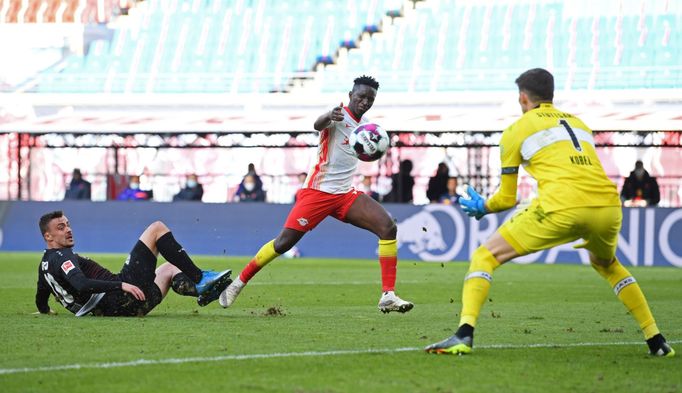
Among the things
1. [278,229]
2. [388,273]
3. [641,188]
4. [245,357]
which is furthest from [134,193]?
[245,357]

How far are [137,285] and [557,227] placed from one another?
12.8 ft

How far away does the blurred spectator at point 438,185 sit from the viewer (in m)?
25.1

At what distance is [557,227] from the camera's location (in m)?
7.35

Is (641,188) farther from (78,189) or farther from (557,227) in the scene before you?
(557,227)

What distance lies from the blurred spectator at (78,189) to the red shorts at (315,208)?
56.9 feet

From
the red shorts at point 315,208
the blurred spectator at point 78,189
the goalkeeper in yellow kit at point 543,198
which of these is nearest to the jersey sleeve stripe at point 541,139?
the goalkeeper in yellow kit at point 543,198

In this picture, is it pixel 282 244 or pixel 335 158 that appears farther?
pixel 335 158

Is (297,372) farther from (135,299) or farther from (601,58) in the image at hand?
(601,58)

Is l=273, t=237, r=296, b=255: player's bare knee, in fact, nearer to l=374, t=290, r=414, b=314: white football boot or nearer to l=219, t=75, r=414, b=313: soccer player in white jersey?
l=219, t=75, r=414, b=313: soccer player in white jersey

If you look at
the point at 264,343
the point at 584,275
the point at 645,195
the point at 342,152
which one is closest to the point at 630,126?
the point at 645,195

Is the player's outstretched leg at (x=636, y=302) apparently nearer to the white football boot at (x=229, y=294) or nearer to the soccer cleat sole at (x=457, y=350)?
the soccer cleat sole at (x=457, y=350)

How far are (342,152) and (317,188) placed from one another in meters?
0.40

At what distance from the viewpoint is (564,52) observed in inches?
1237

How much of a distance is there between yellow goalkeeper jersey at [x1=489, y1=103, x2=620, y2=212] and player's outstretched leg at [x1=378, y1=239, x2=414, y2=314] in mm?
3159
